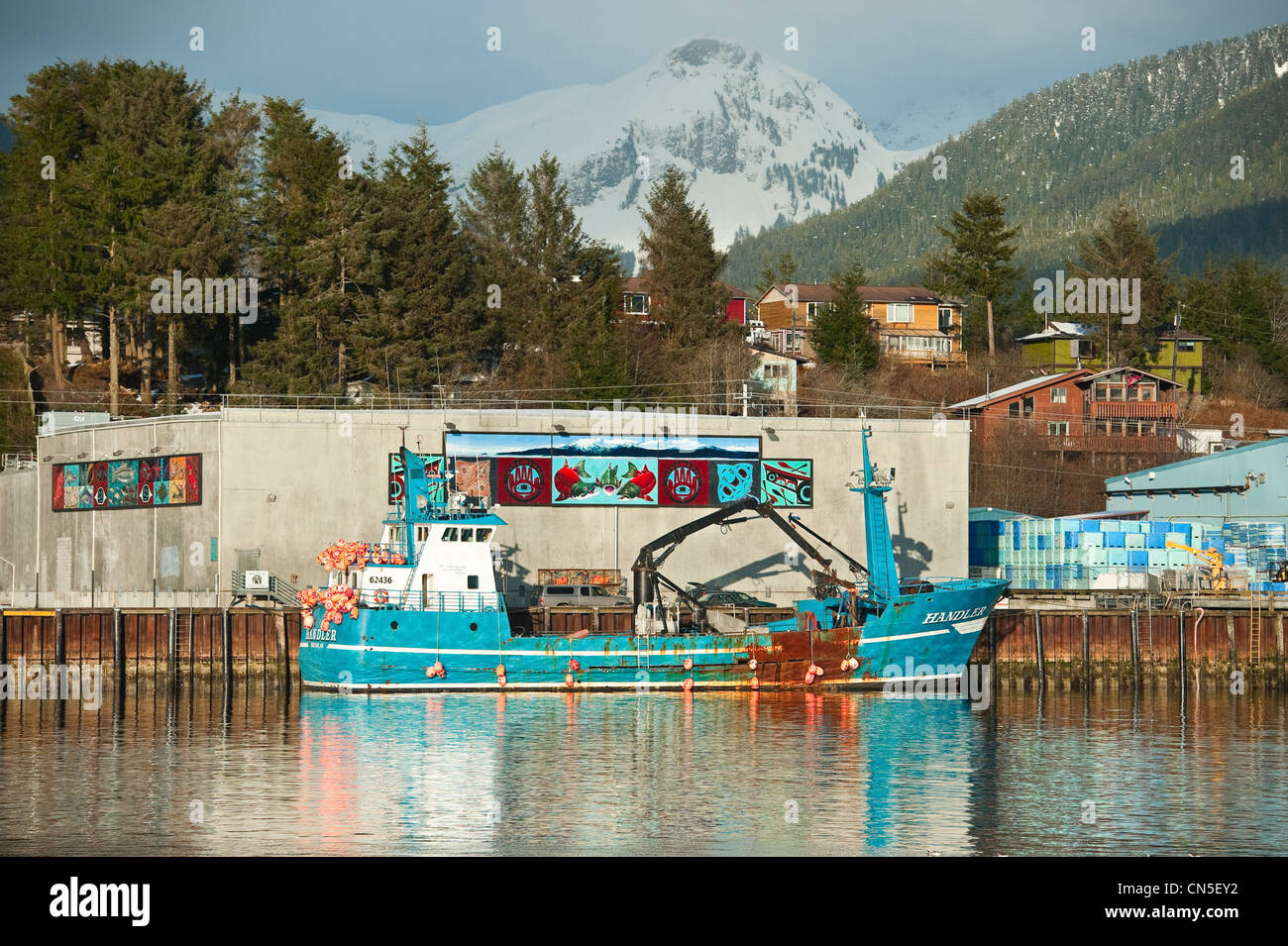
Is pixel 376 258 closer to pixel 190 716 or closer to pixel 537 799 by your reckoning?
pixel 190 716

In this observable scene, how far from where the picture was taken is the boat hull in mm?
49750

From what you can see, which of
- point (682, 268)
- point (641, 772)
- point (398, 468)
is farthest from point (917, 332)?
point (641, 772)

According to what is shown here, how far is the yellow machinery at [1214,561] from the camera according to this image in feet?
198

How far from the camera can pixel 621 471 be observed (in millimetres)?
59719

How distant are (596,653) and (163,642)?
1550 cm

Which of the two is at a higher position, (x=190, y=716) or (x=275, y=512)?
(x=275, y=512)

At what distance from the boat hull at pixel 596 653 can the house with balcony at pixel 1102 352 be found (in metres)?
67.2

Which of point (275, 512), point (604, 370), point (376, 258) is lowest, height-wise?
point (275, 512)

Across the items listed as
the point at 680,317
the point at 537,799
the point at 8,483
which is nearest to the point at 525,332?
the point at 680,317

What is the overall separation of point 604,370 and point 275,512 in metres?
27.1

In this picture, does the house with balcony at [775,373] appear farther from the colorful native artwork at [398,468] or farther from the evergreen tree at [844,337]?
the colorful native artwork at [398,468]

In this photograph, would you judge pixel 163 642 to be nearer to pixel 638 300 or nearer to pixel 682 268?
pixel 682 268

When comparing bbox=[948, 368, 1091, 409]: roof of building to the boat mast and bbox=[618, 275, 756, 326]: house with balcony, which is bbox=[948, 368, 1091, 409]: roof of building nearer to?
bbox=[618, 275, 756, 326]: house with balcony

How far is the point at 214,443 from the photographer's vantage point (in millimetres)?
57781
